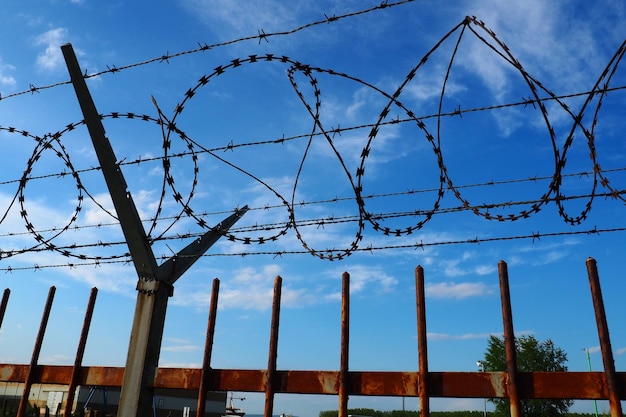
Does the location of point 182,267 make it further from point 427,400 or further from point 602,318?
point 602,318

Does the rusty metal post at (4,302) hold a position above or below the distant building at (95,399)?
above

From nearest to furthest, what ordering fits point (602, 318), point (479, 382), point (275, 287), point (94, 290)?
point (602, 318) < point (479, 382) < point (275, 287) < point (94, 290)

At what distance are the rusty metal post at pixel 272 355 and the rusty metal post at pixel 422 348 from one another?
1734mm

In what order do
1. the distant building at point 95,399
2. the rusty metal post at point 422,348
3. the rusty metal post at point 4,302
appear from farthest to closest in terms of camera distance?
the distant building at point 95,399 < the rusty metal post at point 4,302 < the rusty metal post at point 422,348

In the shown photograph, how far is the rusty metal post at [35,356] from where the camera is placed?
756 cm

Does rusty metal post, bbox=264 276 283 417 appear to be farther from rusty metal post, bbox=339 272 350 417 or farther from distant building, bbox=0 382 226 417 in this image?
distant building, bbox=0 382 226 417

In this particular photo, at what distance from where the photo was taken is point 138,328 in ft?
23.5

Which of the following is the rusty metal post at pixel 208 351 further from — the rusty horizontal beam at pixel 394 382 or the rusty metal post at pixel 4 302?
the rusty metal post at pixel 4 302

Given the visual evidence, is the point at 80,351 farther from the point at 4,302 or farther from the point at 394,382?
the point at 394,382

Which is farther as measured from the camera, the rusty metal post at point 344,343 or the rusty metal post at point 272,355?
the rusty metal post at point 272,355

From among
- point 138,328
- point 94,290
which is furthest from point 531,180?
point 94,290

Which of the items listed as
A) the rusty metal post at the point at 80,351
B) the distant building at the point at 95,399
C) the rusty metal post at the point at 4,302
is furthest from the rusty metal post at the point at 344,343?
the distant building at the point at 95,399

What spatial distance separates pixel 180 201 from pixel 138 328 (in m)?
1.95

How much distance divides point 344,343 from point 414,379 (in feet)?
2.89
